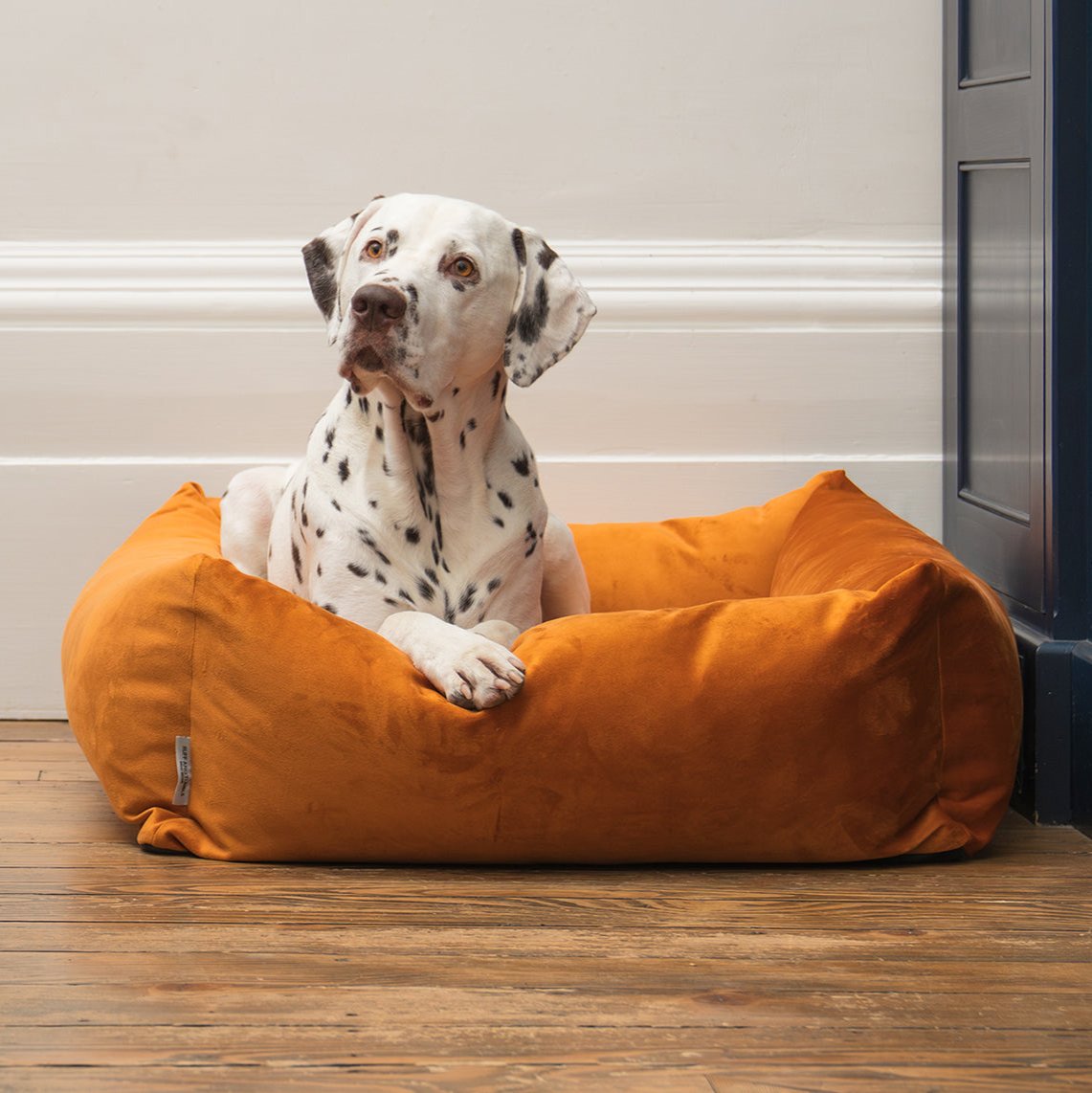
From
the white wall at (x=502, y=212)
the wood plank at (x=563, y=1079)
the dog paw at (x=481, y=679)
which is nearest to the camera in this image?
the wood plank at (x=563, y=1079)

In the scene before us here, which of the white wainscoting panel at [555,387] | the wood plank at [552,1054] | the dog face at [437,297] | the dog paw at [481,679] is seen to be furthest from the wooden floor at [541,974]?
the white wainscoting panel at [555,387]

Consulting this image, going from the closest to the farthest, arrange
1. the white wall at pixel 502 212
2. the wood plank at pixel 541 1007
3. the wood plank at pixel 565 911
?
1. the wood plank at pixel 541 1007
2. the wood plank at pixel 565 911
3. the white wall at pixel 502 212

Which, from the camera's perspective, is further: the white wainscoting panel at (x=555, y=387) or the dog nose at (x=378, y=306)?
the white wainscoting panel at (x=555, y=387)

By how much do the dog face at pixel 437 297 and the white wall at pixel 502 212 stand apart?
838 millimetres

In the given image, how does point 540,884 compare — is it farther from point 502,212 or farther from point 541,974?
point 502,212

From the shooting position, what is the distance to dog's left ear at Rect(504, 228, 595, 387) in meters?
2.27

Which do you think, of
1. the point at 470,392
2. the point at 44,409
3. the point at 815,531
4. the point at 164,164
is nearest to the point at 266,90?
the point at 164,164

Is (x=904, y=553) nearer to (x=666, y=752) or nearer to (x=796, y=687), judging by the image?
(x=796, y=687)

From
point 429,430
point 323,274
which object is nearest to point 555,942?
point 429,430

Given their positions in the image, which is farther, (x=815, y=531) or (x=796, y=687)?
(x=815, y=531)

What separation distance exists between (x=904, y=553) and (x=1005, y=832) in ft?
1.58

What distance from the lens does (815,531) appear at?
267 centimetres

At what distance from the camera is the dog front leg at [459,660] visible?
1964 mm

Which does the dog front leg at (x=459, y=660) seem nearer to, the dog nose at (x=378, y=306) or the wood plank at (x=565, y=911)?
the wood plank at (x=565, y=911)
